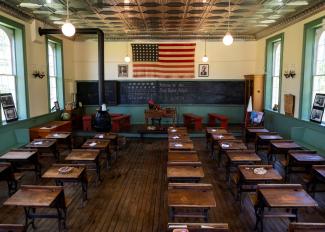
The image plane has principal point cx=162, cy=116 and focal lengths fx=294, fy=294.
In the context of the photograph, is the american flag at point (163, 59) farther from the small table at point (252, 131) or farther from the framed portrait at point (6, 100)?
the framed portrait at point (6, 100)

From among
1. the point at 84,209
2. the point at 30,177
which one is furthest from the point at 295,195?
the point at 30,177

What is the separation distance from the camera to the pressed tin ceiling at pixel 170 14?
729 centimetres

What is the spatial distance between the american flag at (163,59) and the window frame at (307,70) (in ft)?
17.3

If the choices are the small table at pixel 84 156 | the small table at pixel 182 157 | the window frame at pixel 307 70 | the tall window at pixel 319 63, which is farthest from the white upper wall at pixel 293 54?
the small table at pixel 84 156

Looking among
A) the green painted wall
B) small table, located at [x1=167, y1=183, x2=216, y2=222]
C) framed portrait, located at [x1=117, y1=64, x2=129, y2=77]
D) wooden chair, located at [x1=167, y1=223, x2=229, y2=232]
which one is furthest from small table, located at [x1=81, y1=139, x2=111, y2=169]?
framed portrait, located at [x1=117, y1=64, x2=129, y2=77]

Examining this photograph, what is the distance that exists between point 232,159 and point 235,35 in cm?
822

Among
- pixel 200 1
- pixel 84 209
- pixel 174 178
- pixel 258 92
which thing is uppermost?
pixel 200 1

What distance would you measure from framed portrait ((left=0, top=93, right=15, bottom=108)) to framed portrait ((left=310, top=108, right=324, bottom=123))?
8.25m

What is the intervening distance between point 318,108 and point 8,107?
325 inches

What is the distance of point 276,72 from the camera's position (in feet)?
36.3

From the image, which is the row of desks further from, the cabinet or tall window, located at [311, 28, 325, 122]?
the cabinet

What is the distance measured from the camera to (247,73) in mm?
13039

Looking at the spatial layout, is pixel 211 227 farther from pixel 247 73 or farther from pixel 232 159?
pixel 247 73

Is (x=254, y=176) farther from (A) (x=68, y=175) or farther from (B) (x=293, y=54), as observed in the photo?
(B) (x=293, y=54)
